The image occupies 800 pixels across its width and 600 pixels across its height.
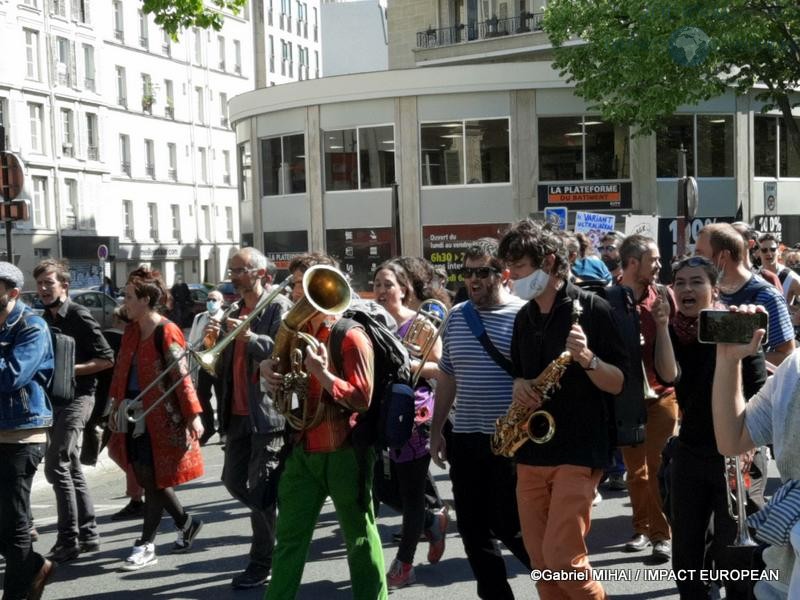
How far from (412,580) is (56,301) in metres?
3.04

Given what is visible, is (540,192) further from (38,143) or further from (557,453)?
(557,453)

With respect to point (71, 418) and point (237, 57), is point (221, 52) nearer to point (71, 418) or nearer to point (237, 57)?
point (237, 57)

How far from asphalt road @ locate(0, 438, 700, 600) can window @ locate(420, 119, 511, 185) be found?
25.9 meters

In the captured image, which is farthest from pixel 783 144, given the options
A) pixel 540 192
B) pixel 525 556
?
pixel 525 556

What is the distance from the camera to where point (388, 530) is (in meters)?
8.16

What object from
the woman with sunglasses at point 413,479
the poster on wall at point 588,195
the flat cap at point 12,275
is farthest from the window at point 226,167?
the flat cap at point 12,275

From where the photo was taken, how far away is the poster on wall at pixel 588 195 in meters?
34.1

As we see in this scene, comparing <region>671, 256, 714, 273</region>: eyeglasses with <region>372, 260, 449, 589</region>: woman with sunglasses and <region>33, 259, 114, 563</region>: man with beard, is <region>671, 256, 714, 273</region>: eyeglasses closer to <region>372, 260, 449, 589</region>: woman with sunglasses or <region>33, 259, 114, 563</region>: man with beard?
<region>372, 260, 449, 589</region>: woman with sunglasses

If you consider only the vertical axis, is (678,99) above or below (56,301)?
above

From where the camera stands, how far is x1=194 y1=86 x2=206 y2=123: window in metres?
62.9

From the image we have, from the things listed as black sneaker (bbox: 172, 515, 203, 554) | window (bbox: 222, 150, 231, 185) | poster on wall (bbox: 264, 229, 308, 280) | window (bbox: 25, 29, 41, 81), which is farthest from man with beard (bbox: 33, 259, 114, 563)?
window (bbox: 222, 150, 231, 185)

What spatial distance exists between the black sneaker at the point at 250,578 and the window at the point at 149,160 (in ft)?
177

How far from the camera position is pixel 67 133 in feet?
171

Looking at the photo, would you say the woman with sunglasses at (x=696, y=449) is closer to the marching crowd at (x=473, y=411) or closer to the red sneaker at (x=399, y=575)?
the marching crowd at (x=473, y=411)
